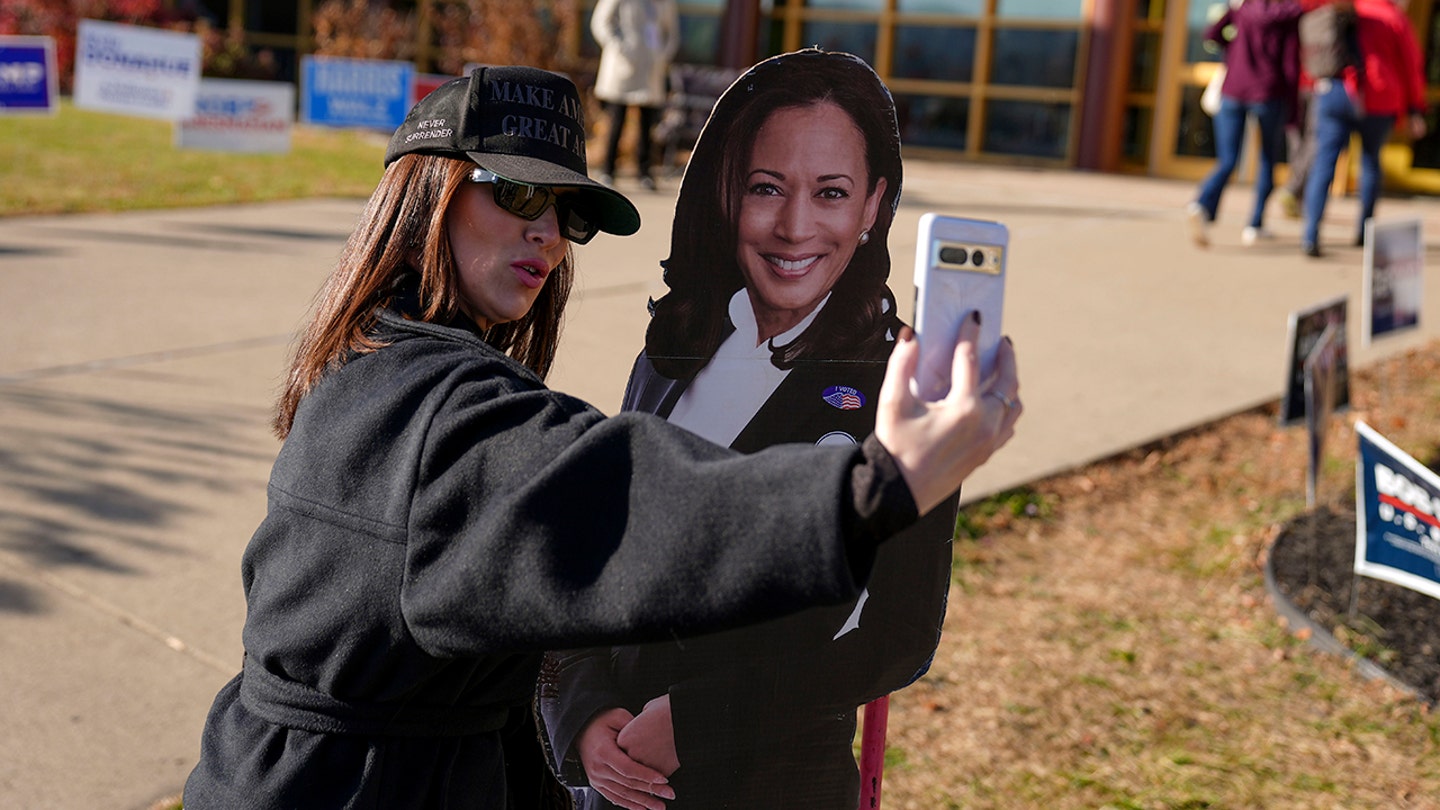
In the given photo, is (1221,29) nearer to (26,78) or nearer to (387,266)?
(26,78)

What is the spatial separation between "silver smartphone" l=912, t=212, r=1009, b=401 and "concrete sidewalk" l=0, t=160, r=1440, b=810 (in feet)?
2.81

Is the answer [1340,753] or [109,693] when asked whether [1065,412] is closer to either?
[1340,753]

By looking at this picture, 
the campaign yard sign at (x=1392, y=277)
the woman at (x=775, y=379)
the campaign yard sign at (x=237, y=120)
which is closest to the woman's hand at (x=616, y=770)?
the woman at (x=775, y=379)

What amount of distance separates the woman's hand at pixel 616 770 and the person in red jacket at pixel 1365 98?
25.9 feet

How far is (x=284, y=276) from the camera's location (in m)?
7.43

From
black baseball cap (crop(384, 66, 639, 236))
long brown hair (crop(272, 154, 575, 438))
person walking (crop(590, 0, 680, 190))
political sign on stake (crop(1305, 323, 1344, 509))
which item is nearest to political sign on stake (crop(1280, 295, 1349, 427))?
political sign on stake (crop(1305, 323, 1344, 509))

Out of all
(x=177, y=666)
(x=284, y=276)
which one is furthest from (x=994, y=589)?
(x=284, y=276)

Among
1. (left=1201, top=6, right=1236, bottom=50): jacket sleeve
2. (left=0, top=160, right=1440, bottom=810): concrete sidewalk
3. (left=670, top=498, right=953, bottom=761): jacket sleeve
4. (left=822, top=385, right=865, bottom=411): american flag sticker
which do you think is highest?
(left=1201, top=6, right=1236, bottom=50): jacket sleeve

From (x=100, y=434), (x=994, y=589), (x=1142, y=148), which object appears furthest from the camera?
(x=1142, y=148)

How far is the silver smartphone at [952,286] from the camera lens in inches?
51.1

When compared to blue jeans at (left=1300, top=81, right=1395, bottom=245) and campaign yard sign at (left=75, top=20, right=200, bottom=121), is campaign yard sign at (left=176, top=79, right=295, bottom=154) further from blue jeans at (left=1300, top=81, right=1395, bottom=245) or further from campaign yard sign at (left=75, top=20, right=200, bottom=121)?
blue jeans at (left=1300, top=81, right=1395, bottom=245)

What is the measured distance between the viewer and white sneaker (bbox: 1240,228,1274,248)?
9227 millimetres

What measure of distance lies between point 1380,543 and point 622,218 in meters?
2.57

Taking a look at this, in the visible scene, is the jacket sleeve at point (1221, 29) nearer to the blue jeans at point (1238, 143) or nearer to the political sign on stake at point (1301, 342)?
the blue jeans at point (1238, 143)
